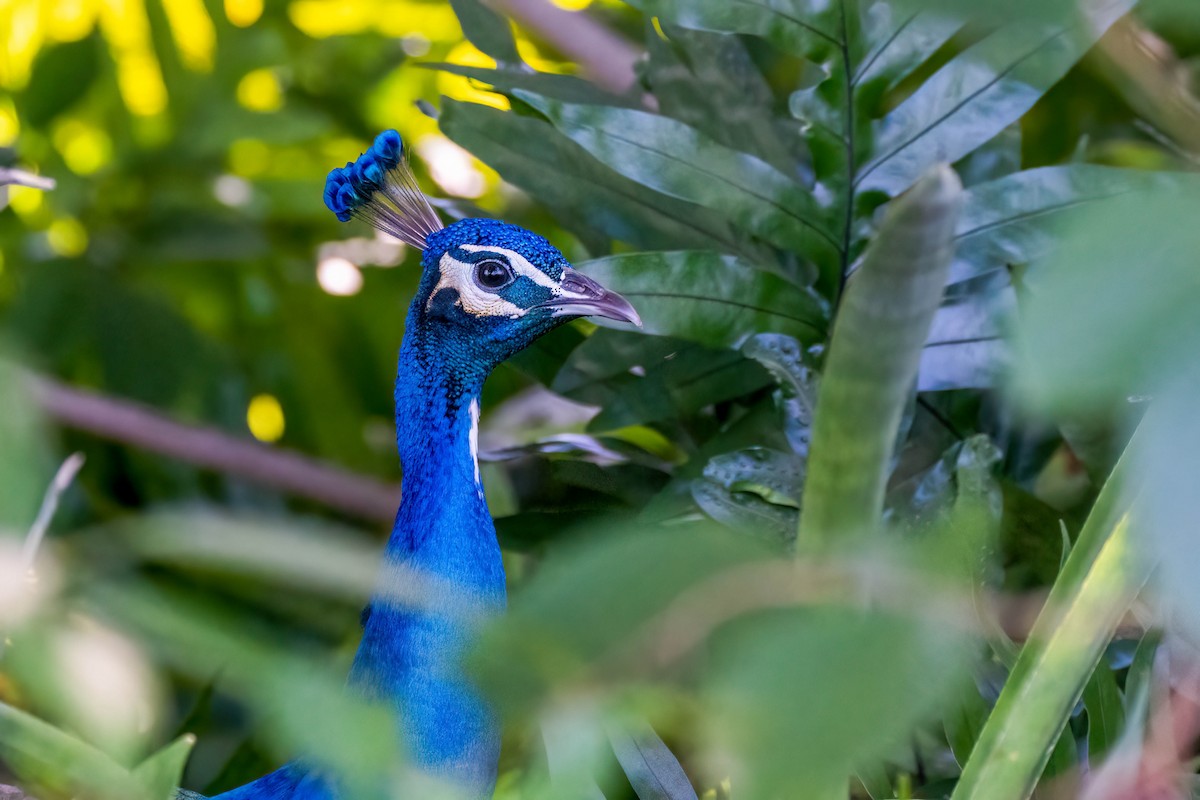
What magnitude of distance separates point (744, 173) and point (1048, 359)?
62cm

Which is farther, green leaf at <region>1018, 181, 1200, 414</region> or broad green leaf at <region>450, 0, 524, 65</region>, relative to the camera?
broad green leaf at <region>450, 0, 524, 65</region>

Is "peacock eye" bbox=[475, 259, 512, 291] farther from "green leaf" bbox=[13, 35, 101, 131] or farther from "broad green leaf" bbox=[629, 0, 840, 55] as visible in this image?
"green leaf" bbox=[13, 35, 101, 131]

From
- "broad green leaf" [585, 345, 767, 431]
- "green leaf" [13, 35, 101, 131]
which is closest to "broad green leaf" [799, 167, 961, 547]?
"broad green leaf" [585, 345, 767, 431]

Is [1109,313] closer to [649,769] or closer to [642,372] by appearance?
[649,769]

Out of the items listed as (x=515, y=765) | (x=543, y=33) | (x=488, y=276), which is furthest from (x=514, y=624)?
(x=543, y=33)

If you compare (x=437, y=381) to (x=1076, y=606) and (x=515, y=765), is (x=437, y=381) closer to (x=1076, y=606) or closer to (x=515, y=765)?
(x=515, y=765)

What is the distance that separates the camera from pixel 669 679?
10.6 inches

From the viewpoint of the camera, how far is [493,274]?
72cm

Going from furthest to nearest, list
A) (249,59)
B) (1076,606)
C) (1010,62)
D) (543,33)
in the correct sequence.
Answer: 1. (249,59)
2. (543,33)
3. (1010,62)
4. (1076,606)

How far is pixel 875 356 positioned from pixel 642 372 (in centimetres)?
57

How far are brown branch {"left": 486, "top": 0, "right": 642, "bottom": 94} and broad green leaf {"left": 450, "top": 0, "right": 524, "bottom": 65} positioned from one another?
269 millimetres

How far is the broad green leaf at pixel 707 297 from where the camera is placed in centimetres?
73

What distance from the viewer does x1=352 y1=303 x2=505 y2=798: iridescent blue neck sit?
640 millimetres

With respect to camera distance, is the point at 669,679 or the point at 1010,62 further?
the point at 1010,62
